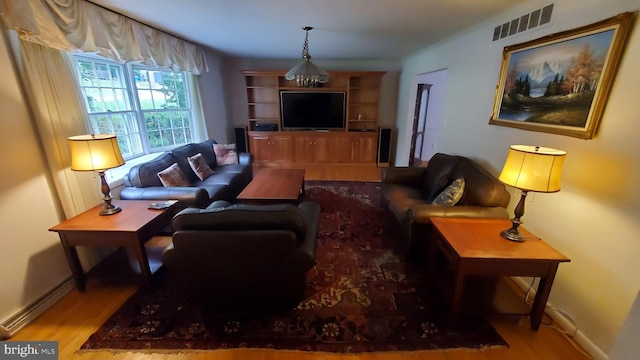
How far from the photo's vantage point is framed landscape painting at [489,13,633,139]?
156 cm

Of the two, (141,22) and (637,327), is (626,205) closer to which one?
(637,327)

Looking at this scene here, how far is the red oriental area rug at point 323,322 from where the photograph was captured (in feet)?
5.53

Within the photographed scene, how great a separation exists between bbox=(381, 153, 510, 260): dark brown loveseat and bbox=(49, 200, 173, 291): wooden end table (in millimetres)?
2230

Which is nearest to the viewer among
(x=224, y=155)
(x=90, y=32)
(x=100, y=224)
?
(x=100, y=224)

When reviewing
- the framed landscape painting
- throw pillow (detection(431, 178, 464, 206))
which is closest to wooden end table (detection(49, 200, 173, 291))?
throw pillow (detection(431, 178, 464, 206))

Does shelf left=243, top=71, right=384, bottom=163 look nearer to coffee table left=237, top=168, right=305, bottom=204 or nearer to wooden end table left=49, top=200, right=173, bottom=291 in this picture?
coffee table left=237, top=168, right=305, bottom=204

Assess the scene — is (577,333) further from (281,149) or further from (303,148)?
(281,149)

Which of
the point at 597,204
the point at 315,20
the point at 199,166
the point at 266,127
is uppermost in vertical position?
the point at 315,20

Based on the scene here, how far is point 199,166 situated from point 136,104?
1.12 meters

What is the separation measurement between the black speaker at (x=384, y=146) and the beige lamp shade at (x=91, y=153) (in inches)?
193

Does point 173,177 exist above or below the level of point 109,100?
below

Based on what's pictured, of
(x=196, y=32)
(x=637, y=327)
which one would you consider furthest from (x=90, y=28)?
(x=637, y=327)
